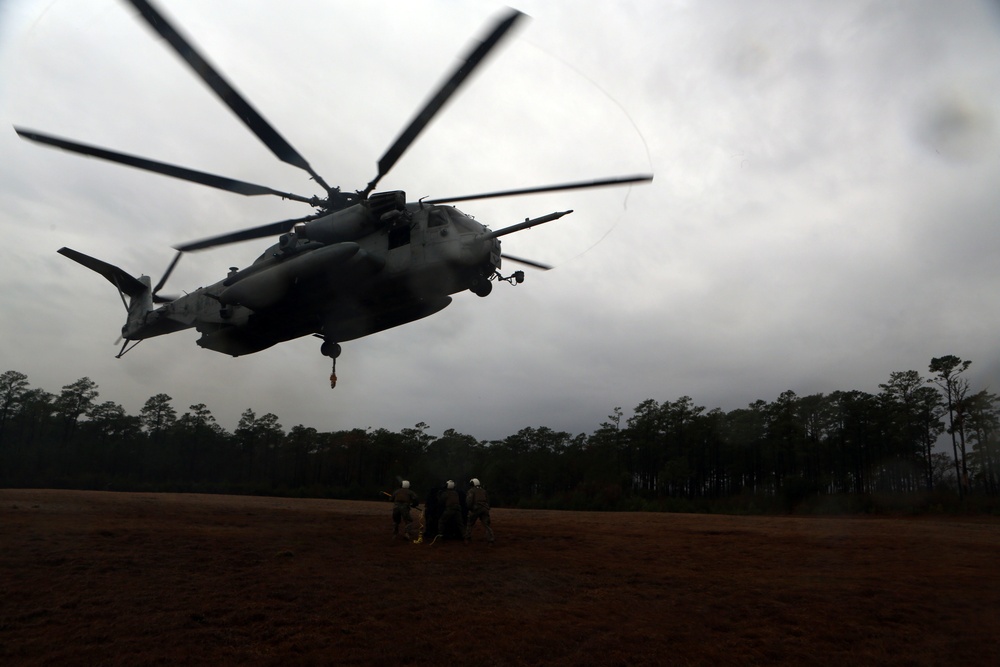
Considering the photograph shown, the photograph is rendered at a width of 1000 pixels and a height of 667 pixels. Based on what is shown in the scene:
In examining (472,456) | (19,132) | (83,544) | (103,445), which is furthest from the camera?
(472,456)

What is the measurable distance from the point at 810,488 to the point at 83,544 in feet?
135

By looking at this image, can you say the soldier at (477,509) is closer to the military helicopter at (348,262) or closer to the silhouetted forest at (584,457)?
the military helicopter at (348,262)

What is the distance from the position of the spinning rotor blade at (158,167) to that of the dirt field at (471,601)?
20.8 ft

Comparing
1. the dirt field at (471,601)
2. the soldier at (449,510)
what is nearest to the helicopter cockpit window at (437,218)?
the dirt field at (471,601)

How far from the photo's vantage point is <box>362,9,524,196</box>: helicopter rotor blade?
7.60 meters

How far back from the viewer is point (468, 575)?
11422 millimetres

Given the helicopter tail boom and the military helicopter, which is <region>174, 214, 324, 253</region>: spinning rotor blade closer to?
the military helicopter

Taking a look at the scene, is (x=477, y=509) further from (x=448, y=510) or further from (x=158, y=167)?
(x=158, y=167)

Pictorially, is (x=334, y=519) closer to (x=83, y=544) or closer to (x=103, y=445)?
(x=83, y=544)

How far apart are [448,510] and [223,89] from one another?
10594 mm

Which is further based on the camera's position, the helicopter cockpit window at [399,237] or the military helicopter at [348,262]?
the helicopter cockpit window at [399,237]

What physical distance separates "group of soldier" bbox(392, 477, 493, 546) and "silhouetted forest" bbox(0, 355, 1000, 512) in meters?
25.1

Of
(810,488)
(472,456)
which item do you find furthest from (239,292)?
(472,456)

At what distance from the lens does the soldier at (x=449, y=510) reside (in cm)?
1564
